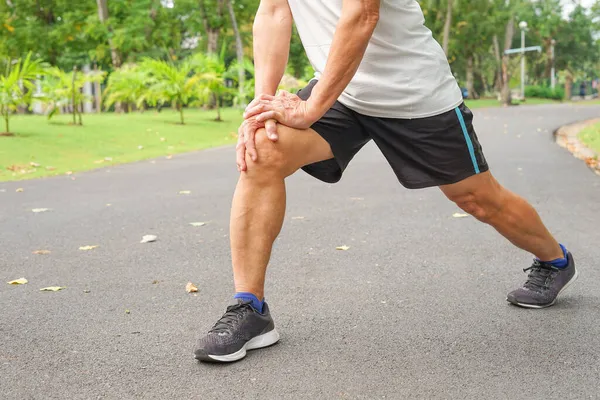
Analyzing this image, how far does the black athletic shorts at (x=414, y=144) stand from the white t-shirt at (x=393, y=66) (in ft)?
0.13

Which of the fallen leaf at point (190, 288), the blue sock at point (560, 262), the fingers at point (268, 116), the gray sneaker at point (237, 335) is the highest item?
the fingers at point (268, 116)

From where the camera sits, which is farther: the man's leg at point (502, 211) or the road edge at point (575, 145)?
the road edge at point (575, 145)

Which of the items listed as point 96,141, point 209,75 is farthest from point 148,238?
point 209,75

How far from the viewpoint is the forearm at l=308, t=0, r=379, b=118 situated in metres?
2.86

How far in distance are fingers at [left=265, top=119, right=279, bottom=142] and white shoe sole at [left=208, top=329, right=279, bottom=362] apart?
2.62ft

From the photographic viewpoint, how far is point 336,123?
311 cm

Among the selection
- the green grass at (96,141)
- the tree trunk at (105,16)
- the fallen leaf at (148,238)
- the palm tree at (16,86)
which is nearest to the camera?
the fallen leaf at (148,238)

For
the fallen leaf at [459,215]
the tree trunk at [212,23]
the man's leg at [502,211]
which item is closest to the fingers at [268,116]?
the man's leg at [502,211]

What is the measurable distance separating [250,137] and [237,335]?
75cm

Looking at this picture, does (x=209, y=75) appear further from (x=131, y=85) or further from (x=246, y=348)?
(x=246, y=348)

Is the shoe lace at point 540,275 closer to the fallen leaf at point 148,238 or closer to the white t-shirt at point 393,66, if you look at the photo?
the white t-shirt at point 393,66

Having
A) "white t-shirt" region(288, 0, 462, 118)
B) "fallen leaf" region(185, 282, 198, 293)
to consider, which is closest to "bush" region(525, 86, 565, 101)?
"fallen leaf" region(185, 282, 198, 293)

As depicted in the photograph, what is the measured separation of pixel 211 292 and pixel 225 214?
9.54 ft

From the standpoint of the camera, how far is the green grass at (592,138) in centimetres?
1310
